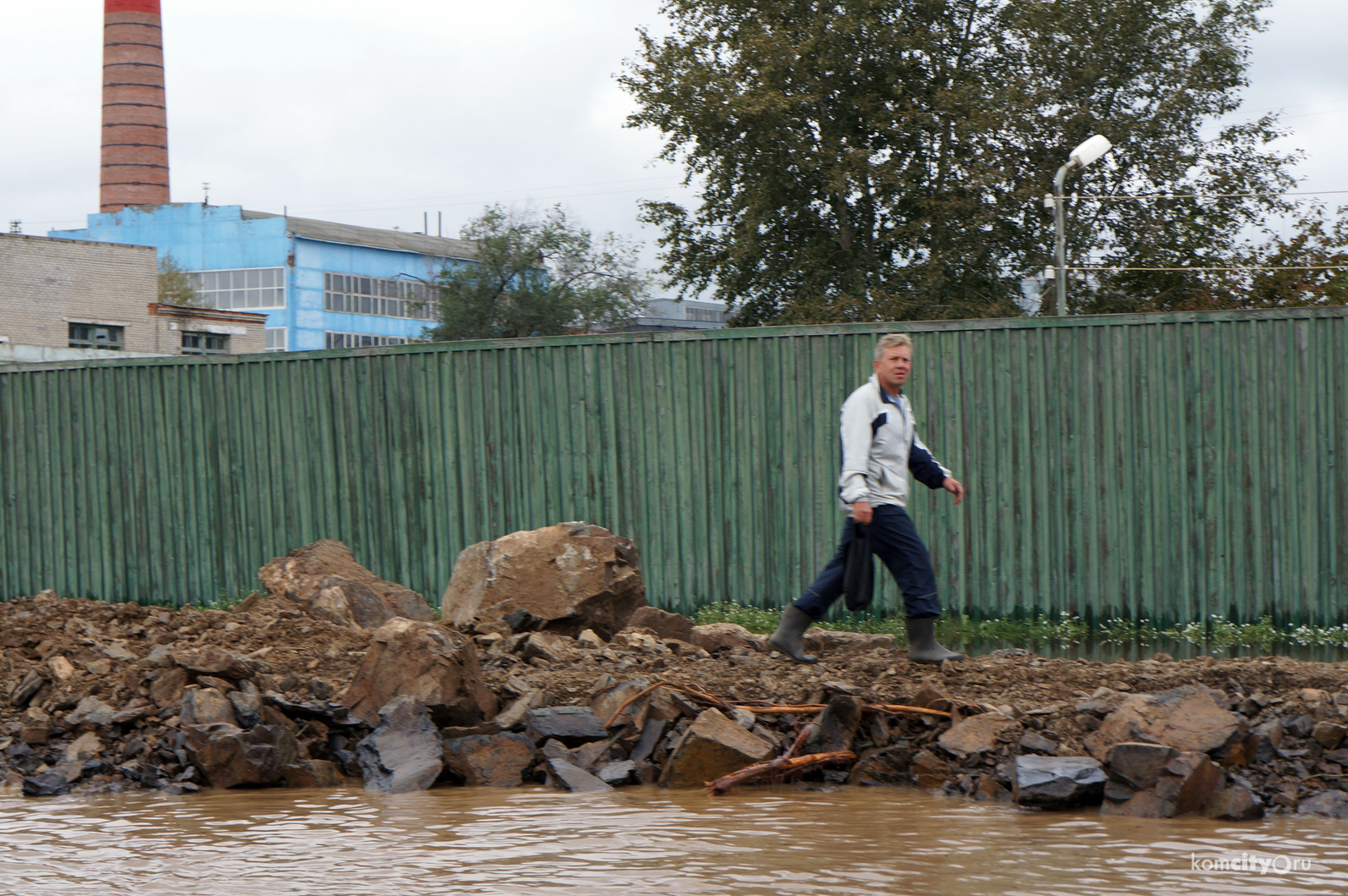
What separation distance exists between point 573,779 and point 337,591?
3535 millimetres

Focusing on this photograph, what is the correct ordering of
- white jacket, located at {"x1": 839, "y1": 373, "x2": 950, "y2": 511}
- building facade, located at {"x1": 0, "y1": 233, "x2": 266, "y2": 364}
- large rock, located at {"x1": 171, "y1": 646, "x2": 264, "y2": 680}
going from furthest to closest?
building facade, located at {"x1": 0, "y1": 233, "x2": 266, "y2": 364}, white jacket, located at {"x1": 839, "y1": 373, "x2": 950, "y2": 511}, large rock, located at {"x1": 171, "y1": 646, "x2": 264, "y2": 680}

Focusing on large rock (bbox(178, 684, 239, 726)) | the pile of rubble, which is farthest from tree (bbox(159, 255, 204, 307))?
large rock (bbox(178, 684, 239, 726))

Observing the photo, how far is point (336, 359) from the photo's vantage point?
1092 cm

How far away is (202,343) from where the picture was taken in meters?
37.3

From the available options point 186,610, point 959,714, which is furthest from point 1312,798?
point 186,610

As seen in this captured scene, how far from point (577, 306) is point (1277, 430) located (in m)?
37.6

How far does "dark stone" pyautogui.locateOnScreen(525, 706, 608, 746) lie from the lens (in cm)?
564

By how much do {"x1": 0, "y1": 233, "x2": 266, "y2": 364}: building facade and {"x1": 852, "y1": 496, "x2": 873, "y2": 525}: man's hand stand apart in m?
27.6

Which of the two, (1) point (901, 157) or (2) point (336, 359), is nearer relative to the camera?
(2) point (336, 359)

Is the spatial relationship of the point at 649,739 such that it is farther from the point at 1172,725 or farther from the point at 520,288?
the point at 520,288

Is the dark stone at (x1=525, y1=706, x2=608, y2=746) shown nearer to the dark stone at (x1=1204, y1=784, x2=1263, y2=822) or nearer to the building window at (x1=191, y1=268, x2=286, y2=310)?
the dark stone at (x1=1204, y1=784, x2=1263, y2=822)

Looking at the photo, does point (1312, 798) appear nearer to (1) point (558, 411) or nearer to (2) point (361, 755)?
(2) point (361, 755)

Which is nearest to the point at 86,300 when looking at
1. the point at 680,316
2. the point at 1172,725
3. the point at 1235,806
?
the point at 1172,725

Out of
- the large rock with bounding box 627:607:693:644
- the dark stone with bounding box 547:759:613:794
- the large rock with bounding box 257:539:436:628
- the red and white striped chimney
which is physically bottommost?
the dark stone with bounding box 547:759:613:794
